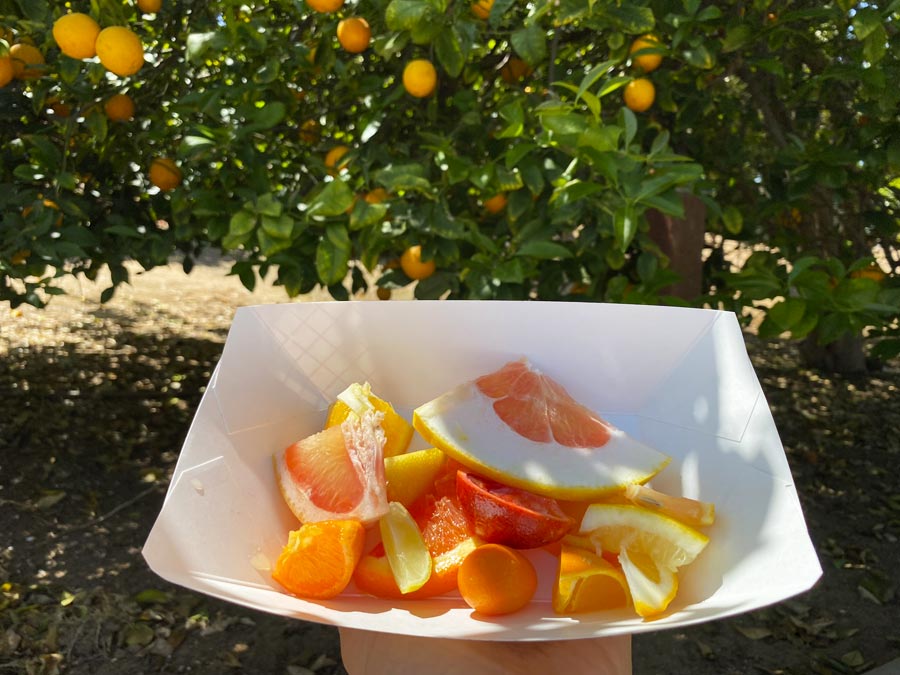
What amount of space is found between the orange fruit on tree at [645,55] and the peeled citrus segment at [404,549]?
47.0 inches

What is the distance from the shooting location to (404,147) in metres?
1.83

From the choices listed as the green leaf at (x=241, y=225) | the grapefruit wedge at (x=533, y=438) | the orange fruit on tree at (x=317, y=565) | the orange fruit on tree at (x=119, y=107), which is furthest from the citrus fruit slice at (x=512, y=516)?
the orange fruit on tree at (x=119, y=107)

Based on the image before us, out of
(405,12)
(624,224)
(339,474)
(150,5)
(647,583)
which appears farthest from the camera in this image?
(150,5)

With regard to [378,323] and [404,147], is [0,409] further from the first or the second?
[378,323]

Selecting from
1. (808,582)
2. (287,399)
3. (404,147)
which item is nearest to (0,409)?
(404,147)

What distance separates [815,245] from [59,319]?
3.86m

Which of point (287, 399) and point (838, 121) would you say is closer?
point (287, 399)

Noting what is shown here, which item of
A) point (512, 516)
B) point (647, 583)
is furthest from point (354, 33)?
point (647, 583)

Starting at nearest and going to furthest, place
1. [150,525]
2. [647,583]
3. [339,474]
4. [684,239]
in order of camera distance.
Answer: [647,583] < [339,474] < [684,239] < [150,525]

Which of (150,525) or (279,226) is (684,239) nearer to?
(279,226)

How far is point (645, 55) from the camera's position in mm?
1697

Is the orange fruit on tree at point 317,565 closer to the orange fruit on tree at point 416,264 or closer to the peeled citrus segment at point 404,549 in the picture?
the peeled citrus segment at point 404,549

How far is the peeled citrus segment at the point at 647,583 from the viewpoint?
0.67 meters

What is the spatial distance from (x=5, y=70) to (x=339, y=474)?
1.40 meters
